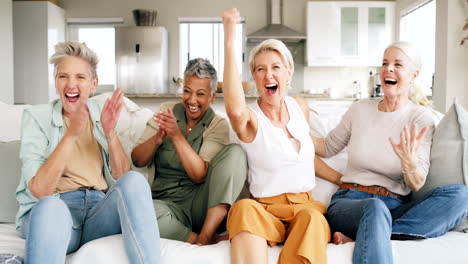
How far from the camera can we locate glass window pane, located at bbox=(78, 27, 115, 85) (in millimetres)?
7430

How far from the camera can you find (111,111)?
166 centimetres

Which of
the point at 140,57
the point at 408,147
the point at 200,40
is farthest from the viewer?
the point at 200,40

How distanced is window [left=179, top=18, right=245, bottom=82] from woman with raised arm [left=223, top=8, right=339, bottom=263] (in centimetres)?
565

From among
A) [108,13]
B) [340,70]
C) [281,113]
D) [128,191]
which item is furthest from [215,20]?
[128,191]

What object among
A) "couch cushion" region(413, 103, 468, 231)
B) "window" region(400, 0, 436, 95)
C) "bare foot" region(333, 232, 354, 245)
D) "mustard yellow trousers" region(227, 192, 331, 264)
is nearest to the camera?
"mustard yellow trousers" region(227, 192, 331, 264)

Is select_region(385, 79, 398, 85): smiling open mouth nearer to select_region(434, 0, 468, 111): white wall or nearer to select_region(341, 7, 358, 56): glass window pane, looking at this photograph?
select_region(434, 0, 468, 111): white wall

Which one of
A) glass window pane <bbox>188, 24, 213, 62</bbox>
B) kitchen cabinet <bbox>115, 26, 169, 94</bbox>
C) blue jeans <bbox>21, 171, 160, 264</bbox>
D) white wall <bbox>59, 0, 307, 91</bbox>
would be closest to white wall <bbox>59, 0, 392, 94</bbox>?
white wall <bbox>59, 0, 307, 91</bbox>

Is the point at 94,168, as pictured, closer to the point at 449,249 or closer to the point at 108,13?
the point at 449,249

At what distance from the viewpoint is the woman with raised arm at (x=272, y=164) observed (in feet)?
4.83

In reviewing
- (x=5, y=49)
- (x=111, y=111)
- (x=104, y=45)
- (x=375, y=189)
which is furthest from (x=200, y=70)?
(x=104, y=45)

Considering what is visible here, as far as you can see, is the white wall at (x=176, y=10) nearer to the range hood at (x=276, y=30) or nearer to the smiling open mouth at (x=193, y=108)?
the range hood at (x=276, y=30)

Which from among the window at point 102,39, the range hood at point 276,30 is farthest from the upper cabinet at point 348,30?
the window at point 102,39

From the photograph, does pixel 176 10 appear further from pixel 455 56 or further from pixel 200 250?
pixel 200 250

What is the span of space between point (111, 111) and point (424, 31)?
577 cm
